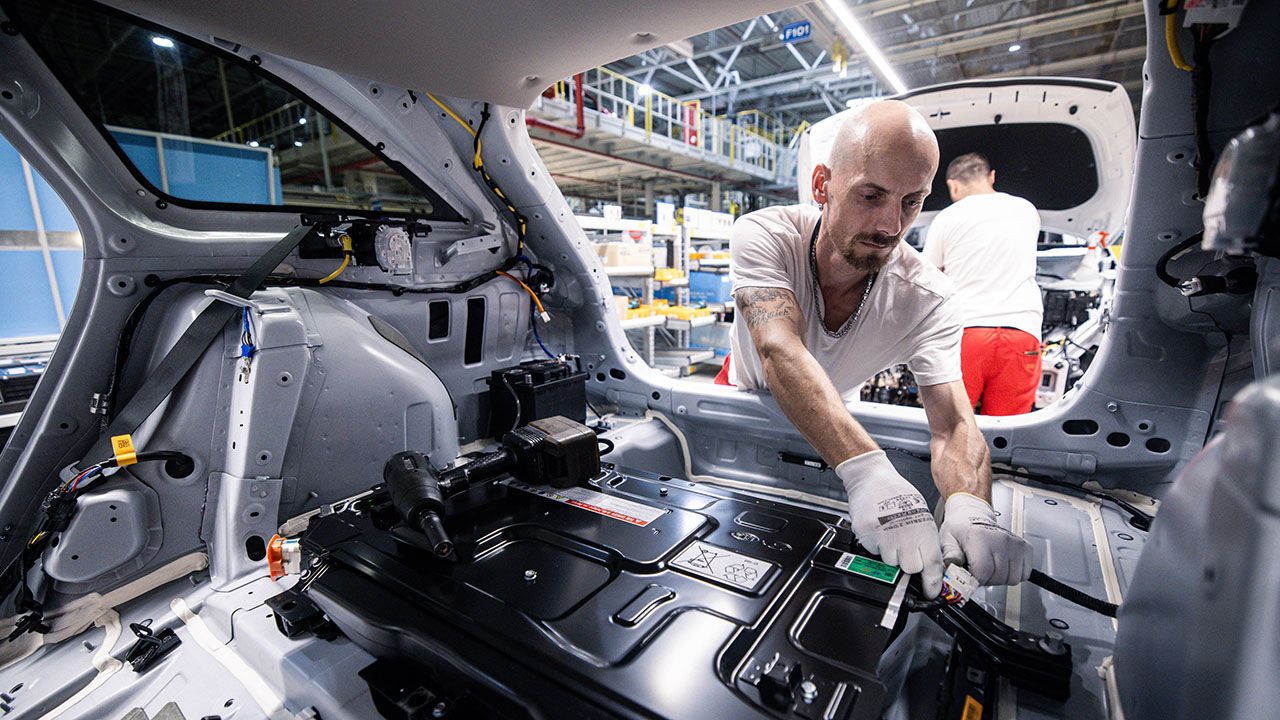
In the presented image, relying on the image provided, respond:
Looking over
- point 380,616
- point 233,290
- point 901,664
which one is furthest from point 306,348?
point 901,664

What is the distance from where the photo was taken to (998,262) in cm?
268

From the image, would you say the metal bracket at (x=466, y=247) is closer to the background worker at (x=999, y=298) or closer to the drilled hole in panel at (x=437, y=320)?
the drilled hole in panel at (x=437, y=320)

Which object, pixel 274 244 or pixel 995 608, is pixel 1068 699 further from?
pixel 274 244

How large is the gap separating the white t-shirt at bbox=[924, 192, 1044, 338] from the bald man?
3.40 ft

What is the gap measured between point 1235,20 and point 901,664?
1.40m

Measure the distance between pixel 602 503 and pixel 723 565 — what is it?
1.08ft

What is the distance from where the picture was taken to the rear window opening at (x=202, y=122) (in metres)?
1.51

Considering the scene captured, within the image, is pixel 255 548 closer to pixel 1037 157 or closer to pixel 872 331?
pixel 872 331

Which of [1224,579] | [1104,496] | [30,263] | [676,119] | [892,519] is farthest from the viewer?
[676,119]

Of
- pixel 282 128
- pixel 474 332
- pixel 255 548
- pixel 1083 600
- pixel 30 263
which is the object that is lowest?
pixel 255 548

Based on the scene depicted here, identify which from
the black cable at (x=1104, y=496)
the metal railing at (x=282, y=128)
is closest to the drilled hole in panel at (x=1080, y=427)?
the black cable at (x=1104, y=496)

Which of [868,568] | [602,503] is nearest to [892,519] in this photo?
[868,568]

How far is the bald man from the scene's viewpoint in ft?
3.73

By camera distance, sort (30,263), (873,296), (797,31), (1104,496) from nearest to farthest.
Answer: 1. (1104,496)
2. (873,296)
3. (30,263)
4. (797,31)
